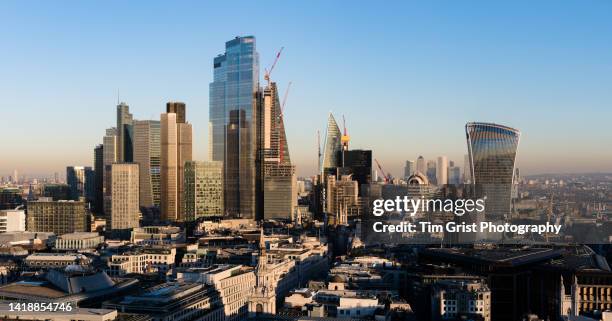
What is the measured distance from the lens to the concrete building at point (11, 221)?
414 feet

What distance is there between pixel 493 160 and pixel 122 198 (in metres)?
60.7

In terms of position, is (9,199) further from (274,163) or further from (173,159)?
(274,163)

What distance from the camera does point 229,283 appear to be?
6256cm

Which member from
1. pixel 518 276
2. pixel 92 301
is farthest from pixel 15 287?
pixel 518 276

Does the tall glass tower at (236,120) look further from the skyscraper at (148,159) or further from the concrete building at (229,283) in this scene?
the concrete building at (229,283)

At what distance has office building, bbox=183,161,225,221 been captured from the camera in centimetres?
15662

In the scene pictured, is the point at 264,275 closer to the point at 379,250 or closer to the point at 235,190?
the point at 379,250

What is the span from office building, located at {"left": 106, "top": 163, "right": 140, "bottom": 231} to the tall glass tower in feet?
103

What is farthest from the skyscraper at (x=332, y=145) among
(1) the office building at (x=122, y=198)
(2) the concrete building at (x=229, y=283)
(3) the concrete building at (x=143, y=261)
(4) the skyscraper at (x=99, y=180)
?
(2) the concrete building at (x=229, y=283)

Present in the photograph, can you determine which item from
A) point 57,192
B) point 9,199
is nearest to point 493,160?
point 57,192

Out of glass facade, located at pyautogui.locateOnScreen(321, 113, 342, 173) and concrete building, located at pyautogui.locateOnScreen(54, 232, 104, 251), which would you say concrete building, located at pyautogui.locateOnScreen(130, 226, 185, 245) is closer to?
concrete building, located at pyautogui.locateOnScreen(54, 232, 104, 251)

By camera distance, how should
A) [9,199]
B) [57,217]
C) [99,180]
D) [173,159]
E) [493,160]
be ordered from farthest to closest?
1. [99,180]
2. [173,159]
3. [9,199]
4. [57,217]
5. [493,160]

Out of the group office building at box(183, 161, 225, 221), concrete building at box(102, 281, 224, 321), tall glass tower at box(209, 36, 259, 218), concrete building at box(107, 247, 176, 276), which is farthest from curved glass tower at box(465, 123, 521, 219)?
concrete building at box(102, 281, 224, 321)

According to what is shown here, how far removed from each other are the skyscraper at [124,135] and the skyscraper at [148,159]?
173 inches
